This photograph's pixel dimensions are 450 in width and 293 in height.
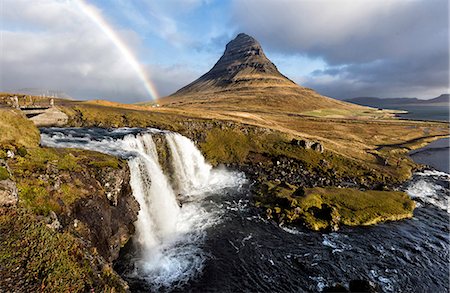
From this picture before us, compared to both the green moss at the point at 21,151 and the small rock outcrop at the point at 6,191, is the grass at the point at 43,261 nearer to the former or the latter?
the small rock outcrop at the point at 6,191

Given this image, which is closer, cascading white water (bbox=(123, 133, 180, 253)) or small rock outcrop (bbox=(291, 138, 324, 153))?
cascading white water (bbox=(123, 133, 180, 253))

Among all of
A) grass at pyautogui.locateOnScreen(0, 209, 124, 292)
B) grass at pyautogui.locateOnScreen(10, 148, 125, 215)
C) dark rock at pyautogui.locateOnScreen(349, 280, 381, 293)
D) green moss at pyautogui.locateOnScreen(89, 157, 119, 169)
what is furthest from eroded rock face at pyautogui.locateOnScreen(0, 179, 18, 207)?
dark rock at pyautogui.locateOnScreen(349, 280, 381, 293)

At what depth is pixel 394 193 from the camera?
45.3m

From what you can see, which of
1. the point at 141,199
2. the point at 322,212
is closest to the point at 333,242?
the point at 322,212

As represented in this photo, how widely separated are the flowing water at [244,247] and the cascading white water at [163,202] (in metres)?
0.12

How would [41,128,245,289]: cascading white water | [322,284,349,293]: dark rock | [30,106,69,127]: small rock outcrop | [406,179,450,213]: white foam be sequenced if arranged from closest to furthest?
[322,284,349,293]: dark rock
[41,128,245,289]: cascading white water
[406,179,450,213]: white foam
[30,106,69,127]: small rock outcrop

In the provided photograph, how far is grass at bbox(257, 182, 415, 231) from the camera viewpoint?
120 feet

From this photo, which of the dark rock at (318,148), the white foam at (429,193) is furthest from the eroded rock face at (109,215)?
→ the white foam at (429,193)

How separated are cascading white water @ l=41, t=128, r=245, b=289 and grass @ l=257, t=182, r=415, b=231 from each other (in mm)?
9467

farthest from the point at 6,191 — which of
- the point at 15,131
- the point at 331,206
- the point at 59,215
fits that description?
the point at 331,206

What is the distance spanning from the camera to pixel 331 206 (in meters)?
39.0

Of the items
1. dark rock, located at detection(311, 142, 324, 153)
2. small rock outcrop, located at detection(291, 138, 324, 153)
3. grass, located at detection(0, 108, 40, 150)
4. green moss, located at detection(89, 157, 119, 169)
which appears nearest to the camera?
grass, located at detection(0, 108, 40, 150)

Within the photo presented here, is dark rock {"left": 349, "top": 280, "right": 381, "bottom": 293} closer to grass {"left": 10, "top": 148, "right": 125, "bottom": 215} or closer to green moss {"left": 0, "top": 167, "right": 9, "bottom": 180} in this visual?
grass {"left": 10, "top": 148, "right": 125, "bottom": 215}

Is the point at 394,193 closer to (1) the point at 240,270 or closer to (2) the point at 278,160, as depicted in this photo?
(2) the point at 278,160
